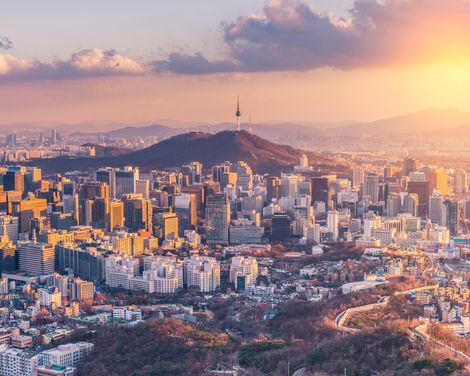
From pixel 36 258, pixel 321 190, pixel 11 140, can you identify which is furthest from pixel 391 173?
pixel 11 140

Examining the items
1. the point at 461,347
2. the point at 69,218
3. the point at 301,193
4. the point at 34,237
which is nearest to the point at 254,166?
the point at 301,193

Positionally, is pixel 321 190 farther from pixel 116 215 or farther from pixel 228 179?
pixel 116 215

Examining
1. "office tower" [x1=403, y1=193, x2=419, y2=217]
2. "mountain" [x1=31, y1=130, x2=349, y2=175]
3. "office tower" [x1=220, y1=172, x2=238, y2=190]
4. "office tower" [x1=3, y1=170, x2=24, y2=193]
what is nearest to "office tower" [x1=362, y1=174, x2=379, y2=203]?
"office tower" [x1=403, y1=193, x2=419, y2=217]

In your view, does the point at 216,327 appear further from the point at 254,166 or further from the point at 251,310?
the point at 254,166

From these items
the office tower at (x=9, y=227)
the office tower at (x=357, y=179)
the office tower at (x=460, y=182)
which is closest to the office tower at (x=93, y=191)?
the office tower at (x=9, y=227)

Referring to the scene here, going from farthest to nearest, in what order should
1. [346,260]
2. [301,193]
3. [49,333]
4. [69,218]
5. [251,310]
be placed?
[301,193] < [69,218] < [346,260] < [251,310] < [49,333]

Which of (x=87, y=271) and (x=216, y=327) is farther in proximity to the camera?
(x=87, y=271)
